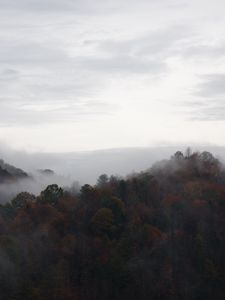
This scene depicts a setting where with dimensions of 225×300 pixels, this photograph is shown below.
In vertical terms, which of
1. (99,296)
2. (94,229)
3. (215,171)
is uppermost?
(215,171)

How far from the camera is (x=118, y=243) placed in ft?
186

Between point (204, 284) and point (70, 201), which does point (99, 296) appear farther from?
point (70, 201)

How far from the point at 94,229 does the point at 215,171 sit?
84.9 ft

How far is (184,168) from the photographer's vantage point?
85688 mm

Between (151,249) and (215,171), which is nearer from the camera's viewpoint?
(151,249)

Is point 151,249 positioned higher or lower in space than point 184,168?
lower

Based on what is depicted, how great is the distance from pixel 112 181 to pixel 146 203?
34.5 feet

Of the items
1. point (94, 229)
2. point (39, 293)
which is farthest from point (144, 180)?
point (39, 293)

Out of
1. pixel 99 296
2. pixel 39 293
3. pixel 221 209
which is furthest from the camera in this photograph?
pixel 221 209

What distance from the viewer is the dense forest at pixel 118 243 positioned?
51125mm

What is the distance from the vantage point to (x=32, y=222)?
64.1 meters

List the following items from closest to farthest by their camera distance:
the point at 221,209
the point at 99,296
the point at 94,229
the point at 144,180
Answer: the point at 99,296 < the point at 94,229 < the point at 221,209 < the point at 144,180

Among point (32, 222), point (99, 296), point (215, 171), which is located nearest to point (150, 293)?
point (99, 296)

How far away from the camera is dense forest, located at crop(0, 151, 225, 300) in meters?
51.1
